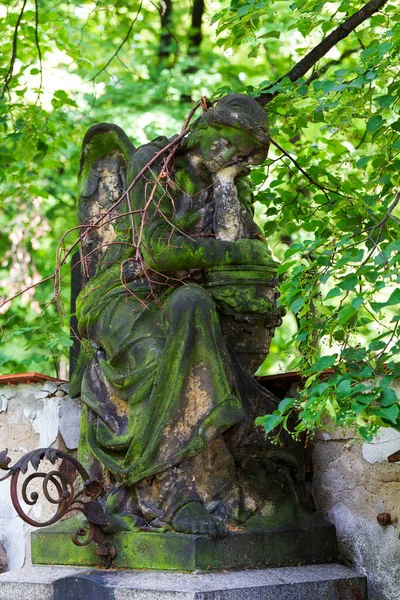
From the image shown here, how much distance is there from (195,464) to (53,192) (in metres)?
7.04

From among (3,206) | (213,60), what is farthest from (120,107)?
(3,206)

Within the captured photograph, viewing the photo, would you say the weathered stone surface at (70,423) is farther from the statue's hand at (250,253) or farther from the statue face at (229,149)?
the statue face at (229,149)

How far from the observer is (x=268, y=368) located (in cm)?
1149

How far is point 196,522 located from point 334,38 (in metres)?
2.88

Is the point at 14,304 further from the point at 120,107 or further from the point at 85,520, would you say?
the point at 85,520

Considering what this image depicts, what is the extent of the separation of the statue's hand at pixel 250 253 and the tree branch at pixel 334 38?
1.22 meters

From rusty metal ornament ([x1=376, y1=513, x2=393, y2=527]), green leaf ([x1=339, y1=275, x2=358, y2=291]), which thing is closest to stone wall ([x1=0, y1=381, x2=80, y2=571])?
rusty metal ornament ([x1=376, y1=513, x2=393, y2=527])

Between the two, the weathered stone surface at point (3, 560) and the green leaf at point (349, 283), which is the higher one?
the green leaf at point (349, 283)

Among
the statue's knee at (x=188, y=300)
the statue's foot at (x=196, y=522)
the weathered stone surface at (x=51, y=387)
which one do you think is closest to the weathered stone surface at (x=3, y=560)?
the weathered stone surface at (x=51, y=387)

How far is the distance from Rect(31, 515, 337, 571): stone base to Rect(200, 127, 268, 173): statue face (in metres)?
1.69

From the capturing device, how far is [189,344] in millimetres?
4430

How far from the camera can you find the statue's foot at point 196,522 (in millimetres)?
4211

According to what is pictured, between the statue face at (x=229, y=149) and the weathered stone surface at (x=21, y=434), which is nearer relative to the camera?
the statue face at (x=229, y=149)

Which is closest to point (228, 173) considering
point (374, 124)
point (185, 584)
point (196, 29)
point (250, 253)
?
point (250, 253)
